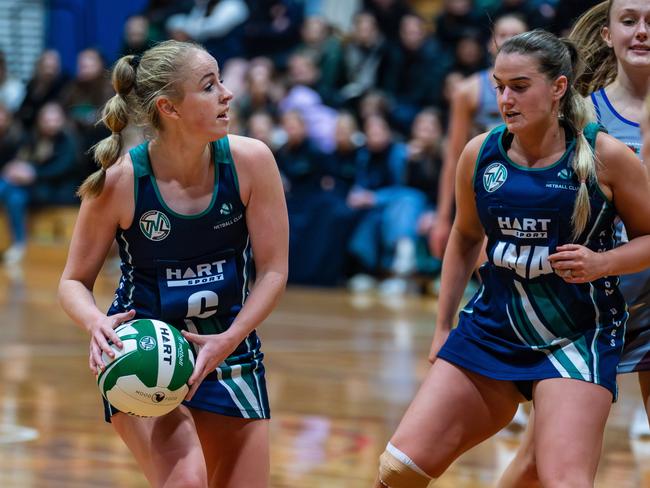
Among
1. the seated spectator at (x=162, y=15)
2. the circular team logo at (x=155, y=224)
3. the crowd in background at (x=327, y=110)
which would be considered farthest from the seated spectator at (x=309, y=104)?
the circular team logo at (x=155, y=224)

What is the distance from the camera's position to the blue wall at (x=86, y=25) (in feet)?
56.1

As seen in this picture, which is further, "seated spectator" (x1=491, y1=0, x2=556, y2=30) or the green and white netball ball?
"seated spectator" (x1=491, y1=0, x2=556, y2=30)

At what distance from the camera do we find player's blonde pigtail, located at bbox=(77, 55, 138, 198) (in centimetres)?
317

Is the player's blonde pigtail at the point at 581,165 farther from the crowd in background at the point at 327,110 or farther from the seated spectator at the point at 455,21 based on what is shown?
the seated spectator at the point at 455,21

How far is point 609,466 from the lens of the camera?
191 inches

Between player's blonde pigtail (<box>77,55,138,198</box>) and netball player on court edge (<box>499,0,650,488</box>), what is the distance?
129cm

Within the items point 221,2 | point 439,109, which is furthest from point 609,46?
point 221,2

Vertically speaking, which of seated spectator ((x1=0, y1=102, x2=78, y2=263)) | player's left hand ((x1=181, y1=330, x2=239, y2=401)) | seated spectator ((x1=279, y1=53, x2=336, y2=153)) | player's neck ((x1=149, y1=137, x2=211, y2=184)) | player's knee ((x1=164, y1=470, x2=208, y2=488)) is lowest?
seated spectator ((x1=0, y1=102, x2=78, y2=263))

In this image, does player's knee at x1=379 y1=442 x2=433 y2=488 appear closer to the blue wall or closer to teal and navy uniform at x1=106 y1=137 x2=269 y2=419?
teal and navy uniform at x1=106 y1=137 x2=269 y2=419

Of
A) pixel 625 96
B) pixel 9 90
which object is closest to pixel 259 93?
pixel 9 90

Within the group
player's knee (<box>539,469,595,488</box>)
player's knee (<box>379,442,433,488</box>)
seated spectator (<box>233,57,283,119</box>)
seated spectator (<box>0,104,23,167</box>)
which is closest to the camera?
player's knee (<box>539,469,595,488</box>)

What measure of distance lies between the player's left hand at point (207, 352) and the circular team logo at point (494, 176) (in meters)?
0.81

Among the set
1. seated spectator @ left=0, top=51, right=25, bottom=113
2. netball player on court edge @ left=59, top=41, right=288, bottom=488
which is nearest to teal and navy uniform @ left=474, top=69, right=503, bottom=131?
netball player on court edge @ left=59, top=41, right=288, bottom=488

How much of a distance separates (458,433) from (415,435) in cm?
→ 12
